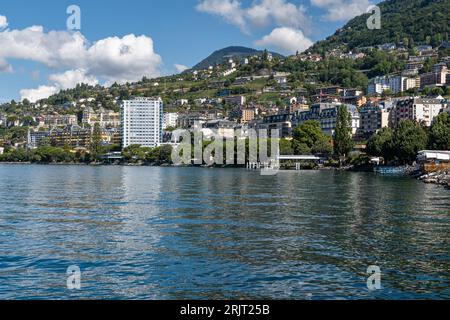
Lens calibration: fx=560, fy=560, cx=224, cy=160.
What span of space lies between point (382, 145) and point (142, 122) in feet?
400

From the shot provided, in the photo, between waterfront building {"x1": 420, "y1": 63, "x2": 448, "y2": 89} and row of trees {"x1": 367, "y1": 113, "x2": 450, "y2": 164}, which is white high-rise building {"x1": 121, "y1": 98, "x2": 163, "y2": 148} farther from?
row of trees {"x1": 367, "y1": 113, "x2": 450, "y2": 164}

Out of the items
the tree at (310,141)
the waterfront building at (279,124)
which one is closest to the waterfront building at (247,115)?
the waterfront building at (279,124)

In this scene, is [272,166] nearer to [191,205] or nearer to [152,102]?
[191,205]

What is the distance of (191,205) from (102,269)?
56.0 ft

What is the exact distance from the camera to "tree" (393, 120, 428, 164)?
80500mm

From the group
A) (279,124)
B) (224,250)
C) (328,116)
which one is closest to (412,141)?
(328,116)

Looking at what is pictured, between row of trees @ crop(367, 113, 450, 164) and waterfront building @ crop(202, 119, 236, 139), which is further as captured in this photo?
waterfront building @ crop(202, 119, 236, 139)

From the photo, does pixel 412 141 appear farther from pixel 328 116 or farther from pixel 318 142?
pixel 328 116

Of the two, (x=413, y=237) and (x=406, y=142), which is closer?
(x=413, y=237)

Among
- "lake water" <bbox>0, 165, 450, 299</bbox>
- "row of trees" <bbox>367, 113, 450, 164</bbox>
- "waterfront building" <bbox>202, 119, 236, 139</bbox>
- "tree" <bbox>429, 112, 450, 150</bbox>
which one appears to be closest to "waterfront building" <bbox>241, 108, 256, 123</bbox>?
"waterfront building" <bbox>202, 119, 236, 139</bbox>

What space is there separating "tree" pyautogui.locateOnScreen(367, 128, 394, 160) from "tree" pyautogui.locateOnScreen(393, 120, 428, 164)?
1377 millimetres

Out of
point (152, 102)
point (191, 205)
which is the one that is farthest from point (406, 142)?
point (152, 102)
